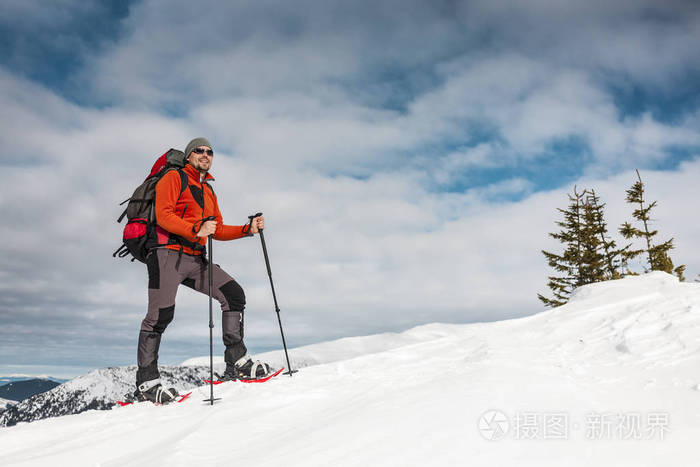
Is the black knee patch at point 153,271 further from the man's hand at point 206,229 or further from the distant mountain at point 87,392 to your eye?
the distant mountain at point 87,392

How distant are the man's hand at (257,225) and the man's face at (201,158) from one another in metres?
1.00

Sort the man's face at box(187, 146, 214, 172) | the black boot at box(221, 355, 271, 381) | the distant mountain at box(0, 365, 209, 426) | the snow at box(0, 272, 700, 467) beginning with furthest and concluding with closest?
the distant mountain at box(0, 365, 209, 426) < the man's face at box(187, 146, 214, 172) < the black boot at box(221, 355, 271, 381) < the snow at box(0, 272, 700, 467)

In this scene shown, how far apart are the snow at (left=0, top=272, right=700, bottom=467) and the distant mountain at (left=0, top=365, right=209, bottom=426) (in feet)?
29.1

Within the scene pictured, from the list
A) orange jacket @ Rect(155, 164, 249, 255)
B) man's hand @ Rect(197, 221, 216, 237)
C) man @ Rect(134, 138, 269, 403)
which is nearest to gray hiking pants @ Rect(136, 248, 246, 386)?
man @ Rect(134, 138, 269, 403)

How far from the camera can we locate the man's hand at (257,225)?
6.25 m

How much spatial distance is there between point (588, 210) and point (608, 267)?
4197 mm

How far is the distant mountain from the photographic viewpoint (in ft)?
44.0

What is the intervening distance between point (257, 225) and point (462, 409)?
406 centimetres

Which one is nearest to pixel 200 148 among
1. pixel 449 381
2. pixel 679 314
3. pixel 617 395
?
pixel 449 381

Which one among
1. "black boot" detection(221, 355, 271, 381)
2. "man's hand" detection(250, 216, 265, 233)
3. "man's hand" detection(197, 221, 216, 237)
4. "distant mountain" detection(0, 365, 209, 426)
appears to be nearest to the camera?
"man's hand" detection(197, 221, 216, 237)

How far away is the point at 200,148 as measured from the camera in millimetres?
6086

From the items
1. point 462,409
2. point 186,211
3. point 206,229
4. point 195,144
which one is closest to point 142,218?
point 186,211

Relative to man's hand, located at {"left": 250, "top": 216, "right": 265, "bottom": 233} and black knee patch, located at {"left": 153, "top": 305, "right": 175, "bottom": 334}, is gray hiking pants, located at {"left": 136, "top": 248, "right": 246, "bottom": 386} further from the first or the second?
man's hand, located at {"left": 250, "top": 216, "right": 265, "bottom": 233}

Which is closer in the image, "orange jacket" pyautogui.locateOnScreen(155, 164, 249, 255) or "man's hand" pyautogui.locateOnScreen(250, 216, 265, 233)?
"orange jacket" pyautogui.locateOnScreen(155, 164, 249, 255)
